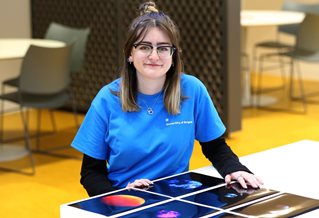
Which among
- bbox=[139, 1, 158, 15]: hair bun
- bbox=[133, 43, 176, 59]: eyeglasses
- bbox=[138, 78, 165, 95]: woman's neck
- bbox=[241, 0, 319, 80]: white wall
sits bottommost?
bbox=[241, 0, 319, 80]: white wall

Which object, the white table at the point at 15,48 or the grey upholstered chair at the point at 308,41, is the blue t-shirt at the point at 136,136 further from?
the grey upholstered chair at the point at 308,41

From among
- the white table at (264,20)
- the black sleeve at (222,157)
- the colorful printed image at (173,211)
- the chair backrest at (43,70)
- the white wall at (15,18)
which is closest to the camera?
the colorful printed image at (173,211)

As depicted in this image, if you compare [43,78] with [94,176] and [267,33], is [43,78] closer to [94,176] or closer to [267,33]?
[94,176]

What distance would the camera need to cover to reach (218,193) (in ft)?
7.48

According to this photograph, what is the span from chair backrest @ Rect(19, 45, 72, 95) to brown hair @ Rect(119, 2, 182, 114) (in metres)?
2.44

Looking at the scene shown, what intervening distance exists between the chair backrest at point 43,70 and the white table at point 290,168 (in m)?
2.45

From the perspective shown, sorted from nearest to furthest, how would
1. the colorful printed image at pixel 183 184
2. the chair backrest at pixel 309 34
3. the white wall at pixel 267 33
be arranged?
the colorful printed image at pixel 183 184
the chair backrest at pixel 309 34
the white wall at pixel 267 33

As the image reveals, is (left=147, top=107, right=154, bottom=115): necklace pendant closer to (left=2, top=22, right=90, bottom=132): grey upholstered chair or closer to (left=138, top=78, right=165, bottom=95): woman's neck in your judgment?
(left=138, top=78, right=165, bottom=95): woman's neck

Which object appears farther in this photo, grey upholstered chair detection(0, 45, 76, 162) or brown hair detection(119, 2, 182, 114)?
grey upholstered chair detection(0, 45, 76, 162)

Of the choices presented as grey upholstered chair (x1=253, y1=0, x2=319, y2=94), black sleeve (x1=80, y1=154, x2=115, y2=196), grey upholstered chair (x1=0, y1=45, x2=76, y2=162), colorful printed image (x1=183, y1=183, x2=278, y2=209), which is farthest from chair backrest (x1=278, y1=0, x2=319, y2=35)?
colorful printed image (x1=183, y1=183, x2=278, y2=209)

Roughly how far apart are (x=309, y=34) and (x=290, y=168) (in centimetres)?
439

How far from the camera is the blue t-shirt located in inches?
101

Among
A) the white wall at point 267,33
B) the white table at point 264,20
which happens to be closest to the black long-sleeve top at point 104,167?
the white table at point 264,20

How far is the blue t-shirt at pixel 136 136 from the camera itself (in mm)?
2555
